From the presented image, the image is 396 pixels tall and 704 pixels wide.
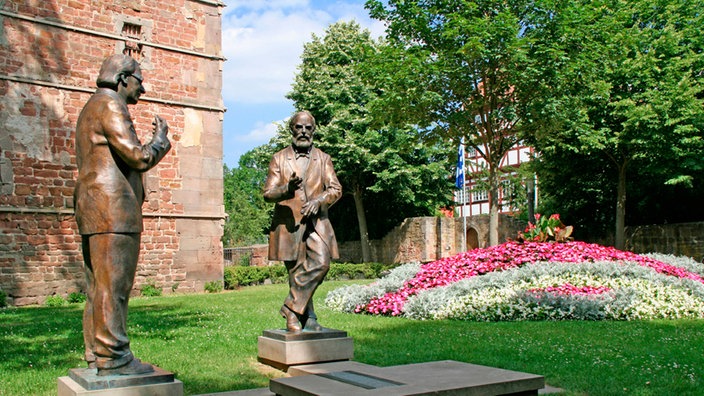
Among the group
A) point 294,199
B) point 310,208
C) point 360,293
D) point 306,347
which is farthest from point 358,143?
point 306,347

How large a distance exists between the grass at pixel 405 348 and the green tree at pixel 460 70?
920cm

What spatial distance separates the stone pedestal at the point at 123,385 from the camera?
4.52m

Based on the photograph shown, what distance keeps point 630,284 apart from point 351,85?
2127cm

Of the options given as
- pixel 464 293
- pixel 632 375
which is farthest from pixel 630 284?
pixel 632 375

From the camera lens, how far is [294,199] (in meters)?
6.95

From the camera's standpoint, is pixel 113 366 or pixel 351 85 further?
pixel 351 85

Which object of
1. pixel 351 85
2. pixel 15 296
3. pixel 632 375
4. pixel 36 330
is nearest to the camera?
pixel 632 375

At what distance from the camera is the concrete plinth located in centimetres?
465

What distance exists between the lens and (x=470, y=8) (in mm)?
18719

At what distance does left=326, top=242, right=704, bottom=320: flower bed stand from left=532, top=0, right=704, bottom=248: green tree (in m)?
6.06

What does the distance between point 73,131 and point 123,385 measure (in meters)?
14.5

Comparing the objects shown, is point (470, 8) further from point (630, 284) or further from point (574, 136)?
point (630, 284)

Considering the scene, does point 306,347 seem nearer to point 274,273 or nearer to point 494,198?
point 494,198

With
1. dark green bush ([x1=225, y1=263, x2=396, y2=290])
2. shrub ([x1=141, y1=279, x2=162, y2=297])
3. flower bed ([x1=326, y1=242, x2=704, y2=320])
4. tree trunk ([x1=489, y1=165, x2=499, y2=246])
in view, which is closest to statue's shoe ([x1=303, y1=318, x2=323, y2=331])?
flower bed ([x1=326, y1=242, x2=704, y2=320])
